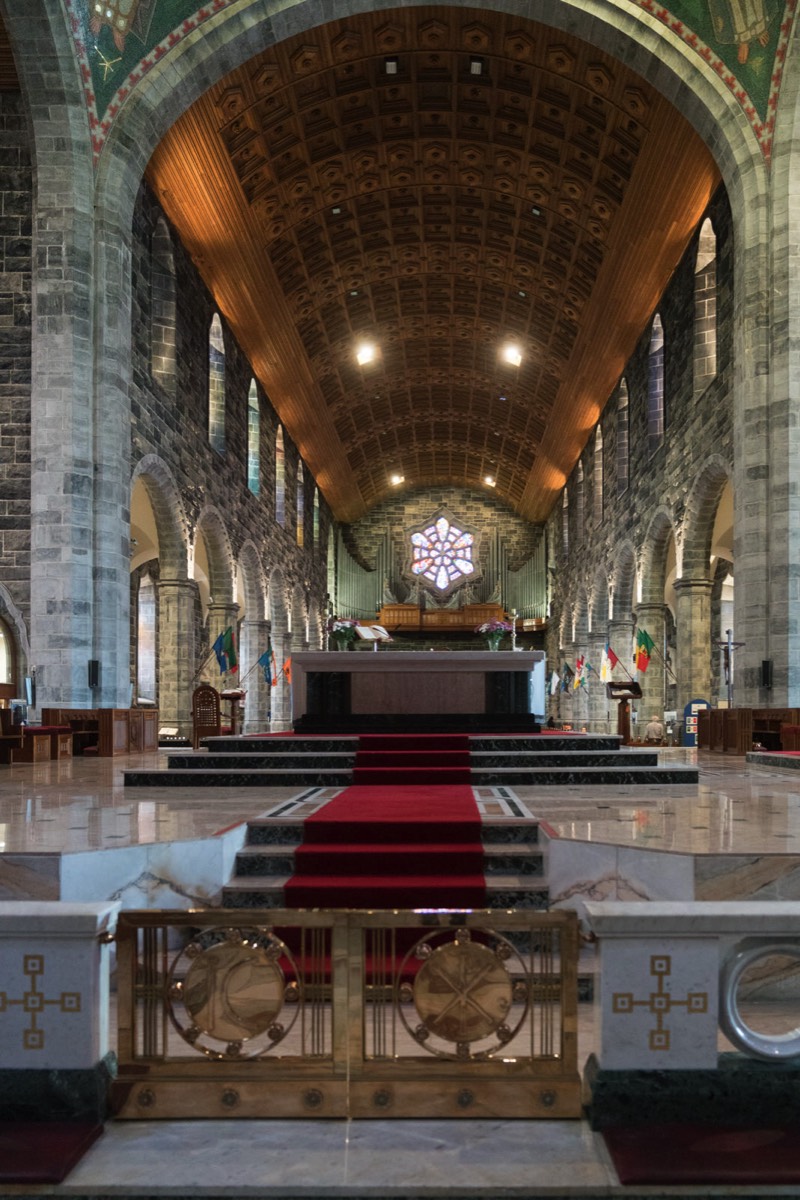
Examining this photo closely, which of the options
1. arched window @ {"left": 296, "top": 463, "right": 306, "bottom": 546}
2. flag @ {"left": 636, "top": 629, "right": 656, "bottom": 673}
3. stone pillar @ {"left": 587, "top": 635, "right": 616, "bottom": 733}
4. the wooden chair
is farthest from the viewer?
arched window @ {"left": 296, "top": 463, "right": 306, "bottom": 546}

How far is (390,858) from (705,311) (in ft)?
39.7

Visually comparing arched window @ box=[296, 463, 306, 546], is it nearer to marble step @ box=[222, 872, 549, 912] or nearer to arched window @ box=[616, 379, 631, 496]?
arched window @ box=[616, 379, 631, 496]

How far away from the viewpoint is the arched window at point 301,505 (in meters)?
26.2

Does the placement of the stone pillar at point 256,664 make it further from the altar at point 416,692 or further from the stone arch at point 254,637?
the altar at point 416,692

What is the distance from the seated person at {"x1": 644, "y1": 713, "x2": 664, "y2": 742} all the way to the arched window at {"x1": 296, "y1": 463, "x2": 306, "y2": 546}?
1156cm

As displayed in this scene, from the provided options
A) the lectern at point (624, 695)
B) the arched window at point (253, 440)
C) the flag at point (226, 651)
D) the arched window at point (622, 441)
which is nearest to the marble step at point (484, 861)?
the lectern at point (624, 695)

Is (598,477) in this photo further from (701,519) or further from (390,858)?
(390,858)

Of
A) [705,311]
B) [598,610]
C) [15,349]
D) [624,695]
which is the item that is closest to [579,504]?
[598,610]

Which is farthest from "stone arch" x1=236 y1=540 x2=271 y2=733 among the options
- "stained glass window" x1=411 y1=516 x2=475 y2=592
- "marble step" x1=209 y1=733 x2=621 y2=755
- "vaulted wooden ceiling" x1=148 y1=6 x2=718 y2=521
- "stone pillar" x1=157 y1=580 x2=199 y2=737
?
"stained glass window" x1=411 y1=516 x2=475 y2=592

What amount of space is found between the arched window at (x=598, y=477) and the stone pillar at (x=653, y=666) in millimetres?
5683

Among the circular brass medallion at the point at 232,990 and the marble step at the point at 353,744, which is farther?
the marble step at the point at 353,744

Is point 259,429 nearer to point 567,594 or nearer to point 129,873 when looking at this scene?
point 567,594

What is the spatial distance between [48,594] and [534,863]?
7750mm

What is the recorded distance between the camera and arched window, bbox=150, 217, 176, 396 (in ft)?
47.1
